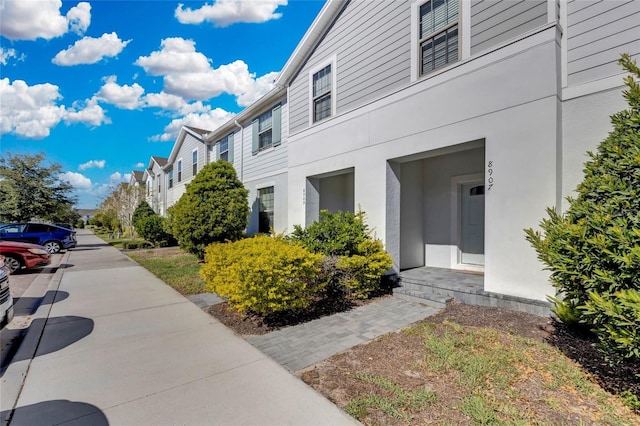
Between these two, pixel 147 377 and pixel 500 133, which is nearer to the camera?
pixel 147 377

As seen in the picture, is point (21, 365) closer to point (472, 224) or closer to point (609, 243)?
point (609, 243)

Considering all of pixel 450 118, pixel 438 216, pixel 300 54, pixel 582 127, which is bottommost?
pixel 438 216

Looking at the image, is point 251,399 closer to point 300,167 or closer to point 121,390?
point 121,390

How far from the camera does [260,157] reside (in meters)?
11.9

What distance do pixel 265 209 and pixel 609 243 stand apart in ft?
34.2

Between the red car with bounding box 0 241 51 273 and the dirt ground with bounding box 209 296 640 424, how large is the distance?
8648mm

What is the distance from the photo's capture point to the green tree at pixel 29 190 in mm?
15820

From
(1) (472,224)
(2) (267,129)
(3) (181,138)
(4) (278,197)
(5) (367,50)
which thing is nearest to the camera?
(1) (472,224)

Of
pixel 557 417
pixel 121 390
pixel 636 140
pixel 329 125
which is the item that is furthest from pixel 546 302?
pixel 329 125

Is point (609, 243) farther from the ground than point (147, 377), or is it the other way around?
point (609, 243)

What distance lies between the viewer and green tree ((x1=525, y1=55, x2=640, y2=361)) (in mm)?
2418

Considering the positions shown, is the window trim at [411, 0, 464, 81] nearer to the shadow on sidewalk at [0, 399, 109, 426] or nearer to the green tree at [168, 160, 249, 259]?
the green tree at [168, 160, 249, 259]

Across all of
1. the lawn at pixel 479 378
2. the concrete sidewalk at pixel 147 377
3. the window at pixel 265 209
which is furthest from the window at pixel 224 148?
the lawn at pixel 479 378

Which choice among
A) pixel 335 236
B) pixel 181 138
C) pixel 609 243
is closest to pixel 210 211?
pixel 335 236
